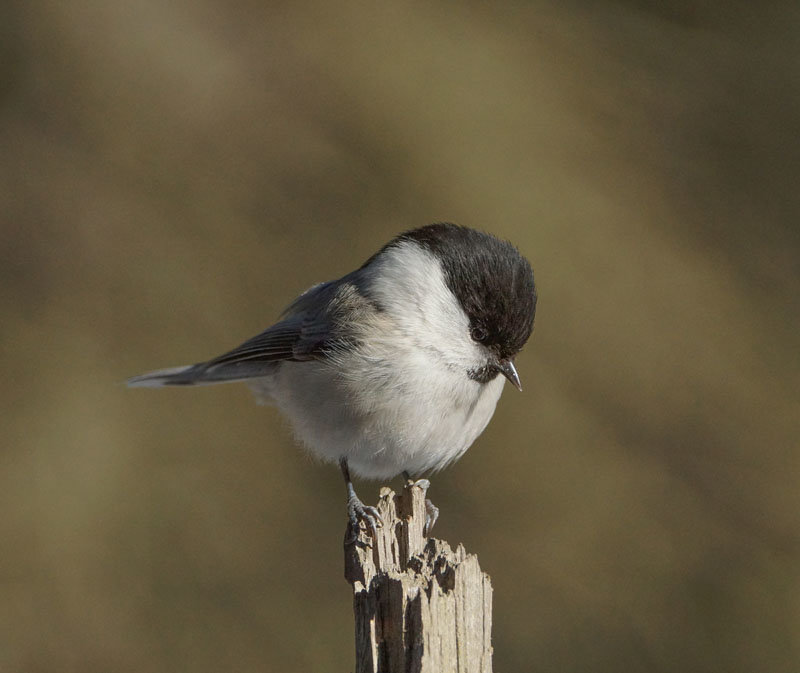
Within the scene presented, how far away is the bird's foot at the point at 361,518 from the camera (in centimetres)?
220

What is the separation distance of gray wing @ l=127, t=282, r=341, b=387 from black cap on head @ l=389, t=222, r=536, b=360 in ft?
1.51

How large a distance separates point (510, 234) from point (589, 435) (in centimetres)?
108

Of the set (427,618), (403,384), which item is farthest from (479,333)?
(427,618)

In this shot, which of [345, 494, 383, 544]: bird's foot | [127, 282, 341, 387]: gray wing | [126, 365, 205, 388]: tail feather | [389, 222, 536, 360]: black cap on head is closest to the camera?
[345, 494, 383, 544]: bird's foot

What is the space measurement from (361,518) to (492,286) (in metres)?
0.77

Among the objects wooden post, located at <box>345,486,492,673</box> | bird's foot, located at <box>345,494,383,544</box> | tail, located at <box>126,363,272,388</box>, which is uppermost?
tail, located at <box>126,363,272,388</box>

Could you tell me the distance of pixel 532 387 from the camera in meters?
4.07

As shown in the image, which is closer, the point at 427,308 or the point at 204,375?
the point at 427,308

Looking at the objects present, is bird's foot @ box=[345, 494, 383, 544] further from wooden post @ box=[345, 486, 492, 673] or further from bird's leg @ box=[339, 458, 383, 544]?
wooden post @ box=[345, 486, 492, 673]

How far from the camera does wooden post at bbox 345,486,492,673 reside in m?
1.64

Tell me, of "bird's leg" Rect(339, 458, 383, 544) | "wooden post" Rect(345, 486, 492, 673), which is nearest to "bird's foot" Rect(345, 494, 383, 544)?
"bird's leg" Rect(339, 458, 383, 544)

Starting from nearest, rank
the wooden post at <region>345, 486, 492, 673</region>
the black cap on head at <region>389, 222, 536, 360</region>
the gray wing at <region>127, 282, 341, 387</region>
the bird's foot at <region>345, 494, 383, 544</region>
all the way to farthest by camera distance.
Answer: the wooden post at <region>345, 486, 492, 673</region> < the bird's foot at <region>345, 494, 383, 544</region> < the black cap on head at <region>389, 222, 536, 360</region> < the gray wing at <region>127, 282, 341, 387</region>

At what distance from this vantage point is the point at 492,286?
238 cm

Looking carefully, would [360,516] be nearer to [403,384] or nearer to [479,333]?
[403,384]
